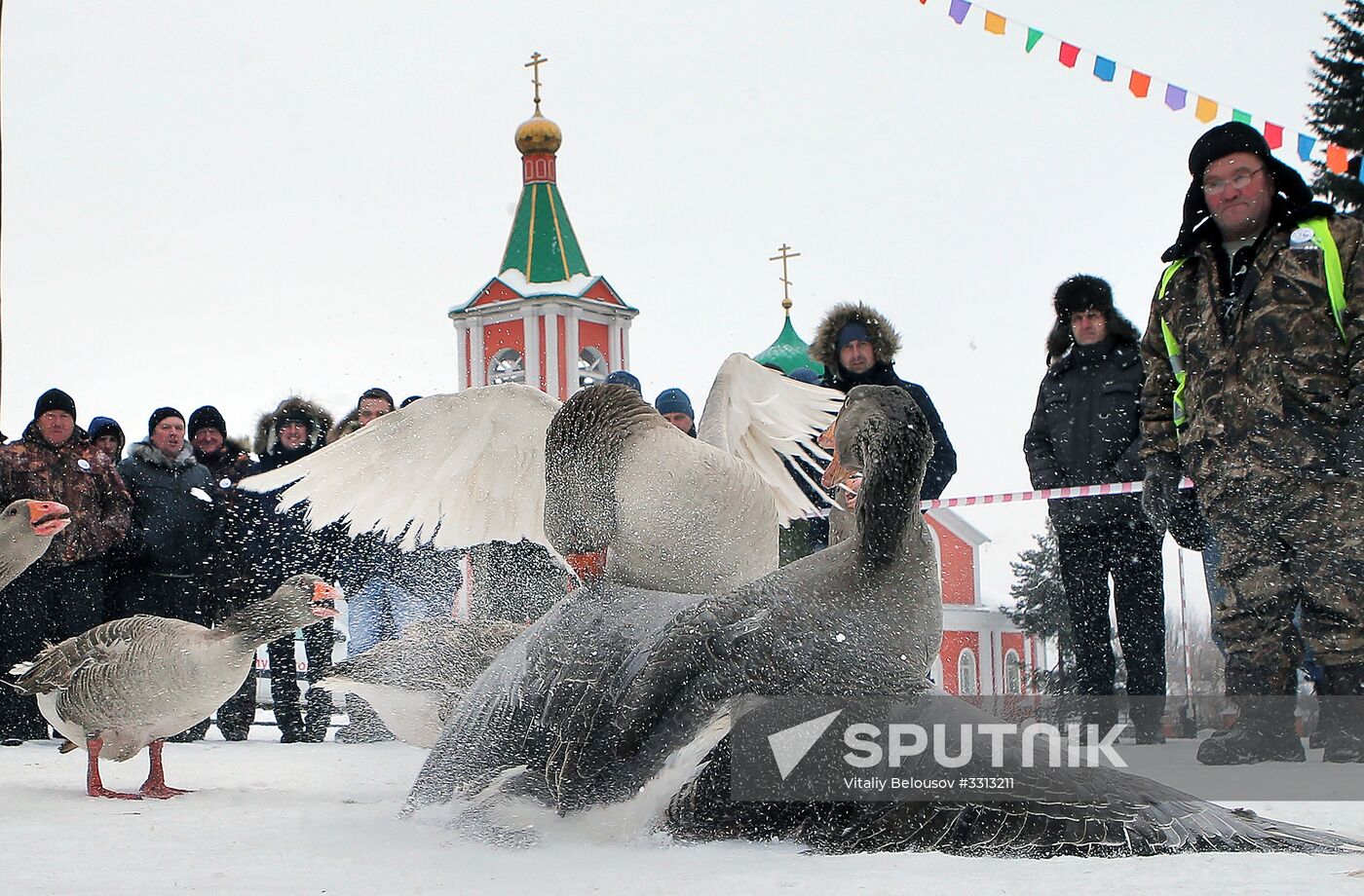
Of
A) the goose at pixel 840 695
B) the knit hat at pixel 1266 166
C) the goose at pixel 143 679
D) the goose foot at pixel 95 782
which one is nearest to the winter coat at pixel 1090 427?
the knit hat at pixel 1266 166

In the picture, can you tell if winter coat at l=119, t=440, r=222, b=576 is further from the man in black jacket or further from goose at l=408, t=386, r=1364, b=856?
goose at l=408, t=386, r=1364, b=856

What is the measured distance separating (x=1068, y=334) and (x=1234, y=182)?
6.74 feet

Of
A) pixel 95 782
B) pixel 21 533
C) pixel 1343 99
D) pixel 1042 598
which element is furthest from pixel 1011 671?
pixel 21 533

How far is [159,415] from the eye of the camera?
25.8 feet

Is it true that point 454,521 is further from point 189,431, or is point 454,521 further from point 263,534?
point 189,431

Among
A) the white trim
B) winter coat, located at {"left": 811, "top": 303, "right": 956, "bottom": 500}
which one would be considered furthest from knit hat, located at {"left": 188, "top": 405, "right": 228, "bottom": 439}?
the white trim

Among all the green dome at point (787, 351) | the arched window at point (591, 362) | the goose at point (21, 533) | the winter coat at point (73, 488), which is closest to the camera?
the goose at point (21, 533)

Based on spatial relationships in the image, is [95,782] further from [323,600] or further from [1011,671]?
[1011,671]

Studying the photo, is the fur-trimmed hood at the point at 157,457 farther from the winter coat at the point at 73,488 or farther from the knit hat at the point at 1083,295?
the knit hat at the point at 1083,295

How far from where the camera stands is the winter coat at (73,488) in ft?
23.6

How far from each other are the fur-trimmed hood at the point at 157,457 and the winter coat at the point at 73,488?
0.96 feet

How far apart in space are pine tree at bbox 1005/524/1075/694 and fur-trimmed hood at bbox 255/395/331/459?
5.10 m

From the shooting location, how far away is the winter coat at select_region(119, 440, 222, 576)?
7.61 meters

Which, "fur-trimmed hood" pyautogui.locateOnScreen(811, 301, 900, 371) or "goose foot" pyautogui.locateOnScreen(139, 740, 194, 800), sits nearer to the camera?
"goose foot" pyautogui.locateOnScreen(139, 740, 194, 800)
